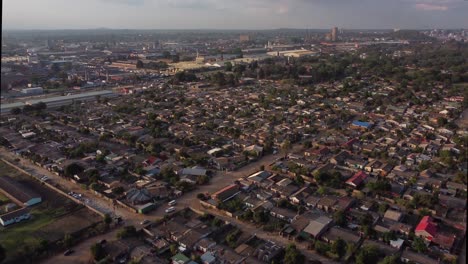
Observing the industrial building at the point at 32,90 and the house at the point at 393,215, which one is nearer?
the house at the point at 393,215

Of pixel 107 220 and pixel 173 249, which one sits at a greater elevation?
pixel 107 220

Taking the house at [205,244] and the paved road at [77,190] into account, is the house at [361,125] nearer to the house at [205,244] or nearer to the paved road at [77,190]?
the house at [205,244]

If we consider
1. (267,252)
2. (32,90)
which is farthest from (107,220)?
(32,90)

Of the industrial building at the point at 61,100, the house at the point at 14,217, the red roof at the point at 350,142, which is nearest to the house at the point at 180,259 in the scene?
the house at the point at 14,217

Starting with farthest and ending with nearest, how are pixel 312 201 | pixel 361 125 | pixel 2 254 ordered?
pixel 361 125, pixel 312 201, pixel 2 254

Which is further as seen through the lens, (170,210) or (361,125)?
(361,125)

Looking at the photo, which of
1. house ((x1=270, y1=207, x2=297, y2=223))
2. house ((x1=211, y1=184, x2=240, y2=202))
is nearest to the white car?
house ((x1=211, y1=184, x2=240, y2=202))

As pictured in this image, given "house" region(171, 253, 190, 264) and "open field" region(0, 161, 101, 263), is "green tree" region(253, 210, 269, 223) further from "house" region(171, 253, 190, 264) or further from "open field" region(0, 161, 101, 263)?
"open field" region(0, 161, 101, 263)

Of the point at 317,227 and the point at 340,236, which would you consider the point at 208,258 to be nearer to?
the point at 317,227
